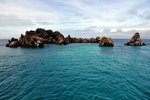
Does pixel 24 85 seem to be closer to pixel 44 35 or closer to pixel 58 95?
pixel 58 95

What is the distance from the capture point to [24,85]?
92.4ft

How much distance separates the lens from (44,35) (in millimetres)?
152500

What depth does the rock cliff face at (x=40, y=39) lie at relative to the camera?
10542cm

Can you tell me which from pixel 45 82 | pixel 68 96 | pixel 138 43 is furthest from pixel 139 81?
pixel 138 43

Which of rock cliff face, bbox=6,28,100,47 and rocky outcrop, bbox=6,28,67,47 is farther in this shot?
rock cliff face, bbox=6,28,100,47

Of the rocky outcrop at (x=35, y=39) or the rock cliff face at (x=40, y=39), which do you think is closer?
the rocky outcrop at (x=35, y=39)

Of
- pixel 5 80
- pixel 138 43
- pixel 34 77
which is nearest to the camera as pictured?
pixel 5 80

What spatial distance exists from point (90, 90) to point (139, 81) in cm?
1194

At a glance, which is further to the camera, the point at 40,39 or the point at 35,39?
the point at 40,39

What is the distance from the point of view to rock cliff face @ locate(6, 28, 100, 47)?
105419mm

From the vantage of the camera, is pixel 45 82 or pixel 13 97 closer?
pixel 13 97

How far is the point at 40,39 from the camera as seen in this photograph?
4296 inches

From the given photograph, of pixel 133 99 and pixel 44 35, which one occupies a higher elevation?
pixel 44 35

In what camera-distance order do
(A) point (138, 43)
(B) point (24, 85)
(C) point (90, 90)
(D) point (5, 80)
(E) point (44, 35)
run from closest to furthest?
(C) point (90, 90) → (B) point (24, 85) → (D) point (5, 80) → (A) point (138, 43) → (E) point (44, 35)
